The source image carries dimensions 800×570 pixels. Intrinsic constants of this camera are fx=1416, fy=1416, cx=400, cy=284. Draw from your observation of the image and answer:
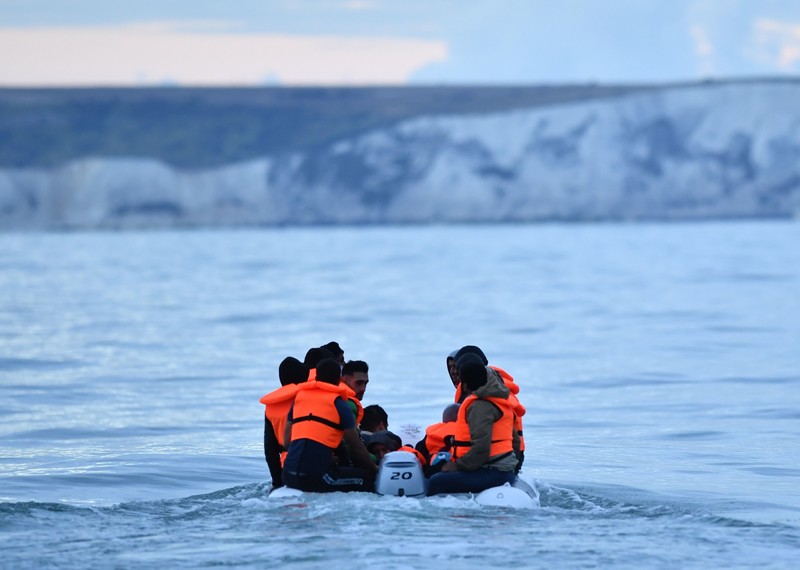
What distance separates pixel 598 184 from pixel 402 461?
93.6m

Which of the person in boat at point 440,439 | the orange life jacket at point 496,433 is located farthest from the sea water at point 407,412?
the person in boat at point 440,439

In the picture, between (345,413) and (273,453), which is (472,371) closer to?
(345,413)

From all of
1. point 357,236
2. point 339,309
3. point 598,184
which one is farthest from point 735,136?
point 339,309

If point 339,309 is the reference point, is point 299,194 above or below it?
above

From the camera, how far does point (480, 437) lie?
38.0ft

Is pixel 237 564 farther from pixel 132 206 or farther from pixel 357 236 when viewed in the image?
pixel 132 206

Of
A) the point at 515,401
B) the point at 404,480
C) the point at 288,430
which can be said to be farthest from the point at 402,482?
the point at 515,401

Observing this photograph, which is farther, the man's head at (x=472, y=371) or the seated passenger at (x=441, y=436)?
the seated passenger at (x=441, y=436)

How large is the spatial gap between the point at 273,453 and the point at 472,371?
2123 millimetres

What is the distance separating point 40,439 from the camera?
55.6ft

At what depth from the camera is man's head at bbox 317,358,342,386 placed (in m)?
11.7

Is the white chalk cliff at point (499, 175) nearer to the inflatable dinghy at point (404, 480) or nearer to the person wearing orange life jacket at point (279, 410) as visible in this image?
the person wearing orange life jacket at point (279, 410)

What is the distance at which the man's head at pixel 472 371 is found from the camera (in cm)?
1130

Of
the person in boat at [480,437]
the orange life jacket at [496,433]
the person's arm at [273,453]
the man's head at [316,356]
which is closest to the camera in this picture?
the person in boat at [480,437]
